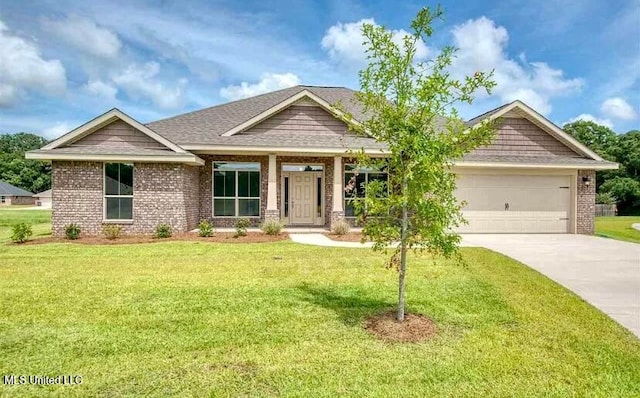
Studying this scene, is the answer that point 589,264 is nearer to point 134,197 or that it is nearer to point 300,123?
point 300,123

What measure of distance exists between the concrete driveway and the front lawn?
475 millimetres

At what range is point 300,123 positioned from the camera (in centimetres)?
1590

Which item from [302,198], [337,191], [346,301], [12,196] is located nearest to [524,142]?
[337,191]

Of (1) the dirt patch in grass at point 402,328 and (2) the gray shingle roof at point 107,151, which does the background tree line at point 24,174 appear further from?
(1) the dirt patch in grass at point 402,328

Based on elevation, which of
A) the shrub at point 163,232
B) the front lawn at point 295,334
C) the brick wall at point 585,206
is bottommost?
the front lawn at point 295,334

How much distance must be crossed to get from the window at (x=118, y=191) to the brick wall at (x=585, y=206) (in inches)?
675

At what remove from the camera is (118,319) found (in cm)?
526

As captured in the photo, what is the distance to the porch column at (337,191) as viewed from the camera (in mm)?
15203

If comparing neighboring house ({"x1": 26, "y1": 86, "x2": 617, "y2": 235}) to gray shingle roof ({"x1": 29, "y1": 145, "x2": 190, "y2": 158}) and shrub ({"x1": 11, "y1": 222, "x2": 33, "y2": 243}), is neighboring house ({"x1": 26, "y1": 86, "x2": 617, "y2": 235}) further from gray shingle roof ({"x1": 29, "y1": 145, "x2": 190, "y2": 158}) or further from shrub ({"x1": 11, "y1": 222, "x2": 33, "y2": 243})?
shrub ({"x1": 11, "y1": 222, "x2": 33, "y2": 243})

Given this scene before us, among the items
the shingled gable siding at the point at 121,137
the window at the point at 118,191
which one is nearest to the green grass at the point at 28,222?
the window at the point at 118,191

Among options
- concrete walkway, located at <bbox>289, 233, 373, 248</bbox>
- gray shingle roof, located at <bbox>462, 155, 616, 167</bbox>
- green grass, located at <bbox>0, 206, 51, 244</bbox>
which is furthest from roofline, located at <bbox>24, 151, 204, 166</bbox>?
gray shingle roof, located at <bbox>462, 155, 616, 167</bbox>

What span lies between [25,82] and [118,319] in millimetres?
47877

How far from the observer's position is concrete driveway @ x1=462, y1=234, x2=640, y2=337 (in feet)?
20.6

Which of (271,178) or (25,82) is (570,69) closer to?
(271,178)
